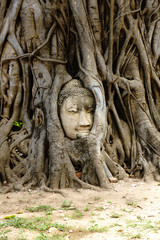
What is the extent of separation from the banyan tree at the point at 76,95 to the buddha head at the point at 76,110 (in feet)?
0.05

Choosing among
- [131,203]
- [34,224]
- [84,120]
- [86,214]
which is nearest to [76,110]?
[84,120]

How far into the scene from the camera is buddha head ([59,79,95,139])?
3645 millimetres

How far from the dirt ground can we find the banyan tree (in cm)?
30

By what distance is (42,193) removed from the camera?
121 inches

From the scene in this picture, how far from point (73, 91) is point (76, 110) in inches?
12.3

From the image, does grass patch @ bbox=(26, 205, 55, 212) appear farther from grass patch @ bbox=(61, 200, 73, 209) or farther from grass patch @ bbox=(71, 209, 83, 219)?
grass patch @ bbox=(71, 209, 83, 219)

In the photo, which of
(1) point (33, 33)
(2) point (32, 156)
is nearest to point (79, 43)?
(1) point (33, 33)

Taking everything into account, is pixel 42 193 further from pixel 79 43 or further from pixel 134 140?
pixel 79 43

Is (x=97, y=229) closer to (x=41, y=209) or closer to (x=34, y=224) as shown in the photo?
(x=34, y=224)

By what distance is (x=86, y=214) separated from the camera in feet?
7.54

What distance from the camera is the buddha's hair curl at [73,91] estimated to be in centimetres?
380

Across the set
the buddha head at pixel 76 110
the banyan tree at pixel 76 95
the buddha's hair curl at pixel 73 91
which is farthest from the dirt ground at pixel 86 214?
the buddha's hair curl at pixel 73 91

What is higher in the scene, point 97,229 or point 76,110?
point 76,110

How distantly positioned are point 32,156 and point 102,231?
2030mm
